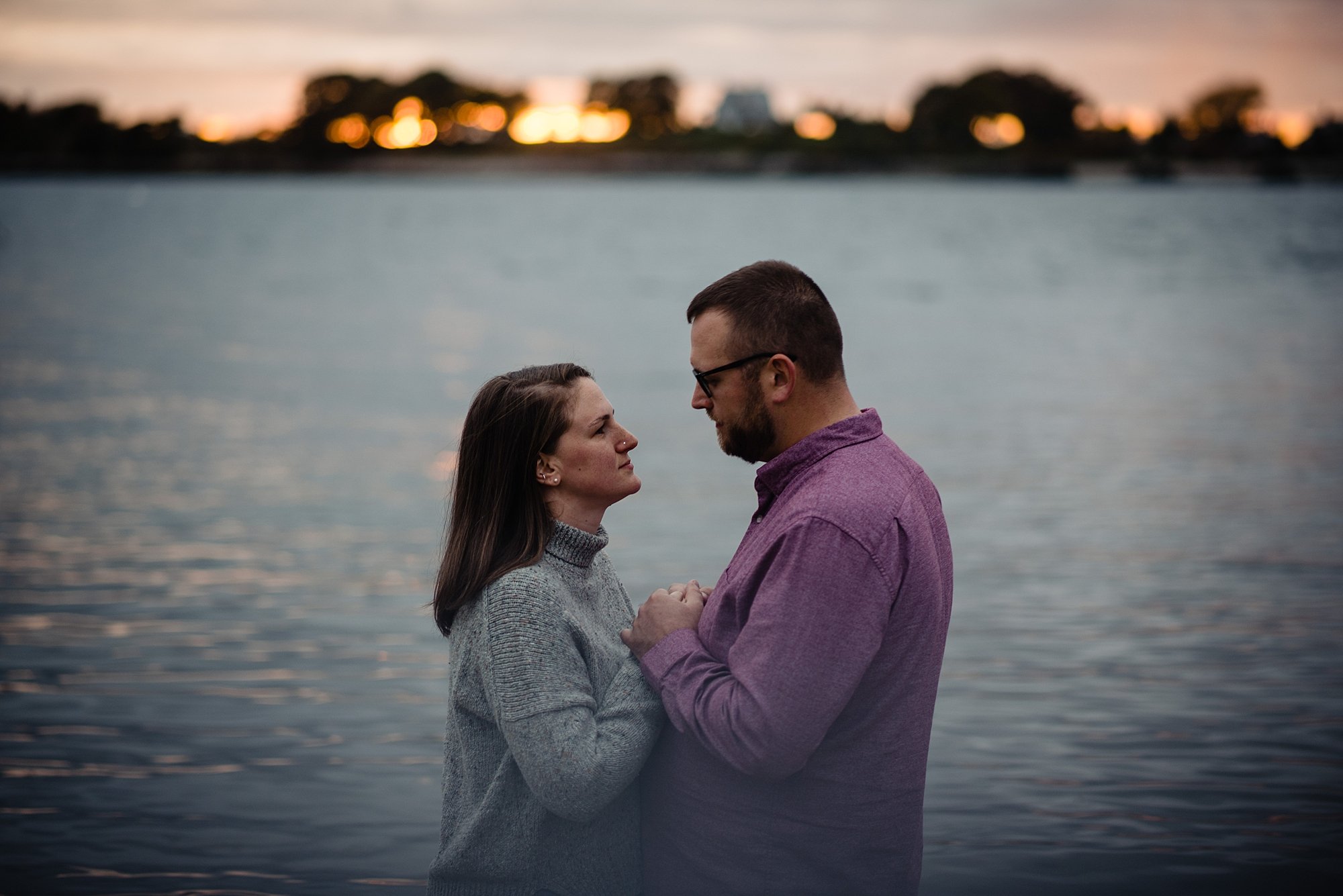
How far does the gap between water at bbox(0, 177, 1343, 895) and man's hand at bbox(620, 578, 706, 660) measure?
3.07 m

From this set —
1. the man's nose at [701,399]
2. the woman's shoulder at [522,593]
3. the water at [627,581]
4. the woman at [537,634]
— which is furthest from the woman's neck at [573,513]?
the water at [627,581]

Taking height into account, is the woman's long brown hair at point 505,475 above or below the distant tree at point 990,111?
below

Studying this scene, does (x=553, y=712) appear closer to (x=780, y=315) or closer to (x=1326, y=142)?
(x=780, y=315)

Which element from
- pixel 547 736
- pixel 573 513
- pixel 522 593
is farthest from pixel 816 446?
pixel 547 736

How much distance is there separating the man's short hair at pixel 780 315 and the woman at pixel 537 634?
37cm

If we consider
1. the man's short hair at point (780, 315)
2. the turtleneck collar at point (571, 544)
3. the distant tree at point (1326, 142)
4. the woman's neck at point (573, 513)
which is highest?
the distant tree at point (1326, 142)

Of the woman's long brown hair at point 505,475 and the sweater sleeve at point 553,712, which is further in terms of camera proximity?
the woman's long brown hair at point 505,475

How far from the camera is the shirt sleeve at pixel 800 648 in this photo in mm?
2854

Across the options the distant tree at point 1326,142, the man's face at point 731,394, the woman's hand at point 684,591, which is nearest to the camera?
the man's face at point 731,394

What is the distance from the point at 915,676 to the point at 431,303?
38952 millimetres

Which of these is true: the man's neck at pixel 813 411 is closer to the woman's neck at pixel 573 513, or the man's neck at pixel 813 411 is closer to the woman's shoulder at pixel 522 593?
the woman's neck at pixel 573 513

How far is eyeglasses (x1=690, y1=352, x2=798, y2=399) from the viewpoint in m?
3.08

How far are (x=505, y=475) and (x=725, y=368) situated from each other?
57cm

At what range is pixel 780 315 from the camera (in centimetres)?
305
